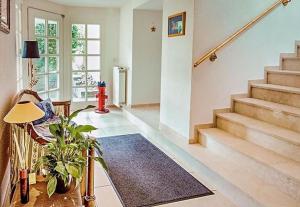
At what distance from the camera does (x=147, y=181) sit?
3070mm

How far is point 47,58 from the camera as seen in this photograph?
5.82m

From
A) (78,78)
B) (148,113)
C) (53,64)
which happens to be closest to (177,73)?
(148,113)

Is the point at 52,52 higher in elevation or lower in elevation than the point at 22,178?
higher

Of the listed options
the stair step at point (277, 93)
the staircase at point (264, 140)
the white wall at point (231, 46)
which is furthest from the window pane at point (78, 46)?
the stair step at point (277, 93)

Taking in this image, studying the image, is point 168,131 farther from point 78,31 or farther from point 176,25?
point 78,31

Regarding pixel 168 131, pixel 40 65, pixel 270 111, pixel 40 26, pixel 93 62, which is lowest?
pixel 168 131

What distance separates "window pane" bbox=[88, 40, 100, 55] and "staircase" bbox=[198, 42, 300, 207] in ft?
12.3

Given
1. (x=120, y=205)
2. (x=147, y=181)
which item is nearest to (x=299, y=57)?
(x=147, y=181)

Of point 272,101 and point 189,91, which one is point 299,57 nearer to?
point 272,101

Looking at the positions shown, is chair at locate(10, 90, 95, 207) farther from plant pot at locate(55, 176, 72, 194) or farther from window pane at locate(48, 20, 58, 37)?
window pane at locate(48, 20, 58, 37)

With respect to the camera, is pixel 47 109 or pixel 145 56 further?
pixel 145 56

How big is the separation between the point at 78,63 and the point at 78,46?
376mm

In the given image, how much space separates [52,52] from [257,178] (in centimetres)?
473

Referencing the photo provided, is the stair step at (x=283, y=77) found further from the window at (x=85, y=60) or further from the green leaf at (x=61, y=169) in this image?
the window at (x=85, y=60)
